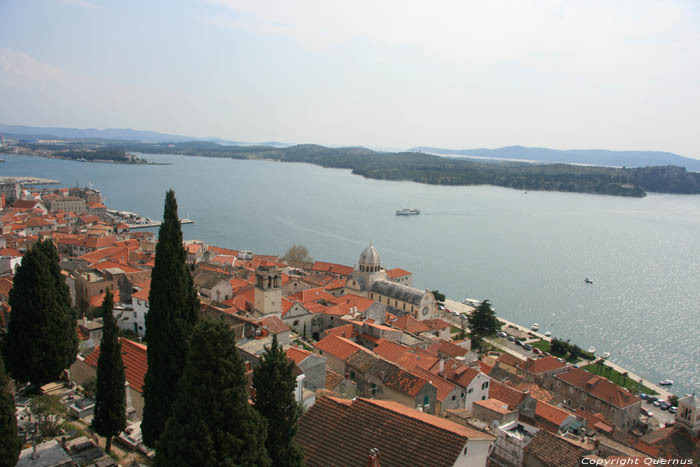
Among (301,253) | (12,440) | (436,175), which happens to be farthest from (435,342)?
(436,175)

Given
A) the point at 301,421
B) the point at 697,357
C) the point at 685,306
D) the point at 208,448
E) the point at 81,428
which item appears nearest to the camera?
the point at 208,448

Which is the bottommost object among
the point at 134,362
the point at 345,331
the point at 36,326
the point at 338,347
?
the point at 345,331

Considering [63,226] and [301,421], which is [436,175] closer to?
[63,226]

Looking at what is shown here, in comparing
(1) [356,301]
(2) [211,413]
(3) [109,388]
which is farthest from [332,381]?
(1) [356,301]

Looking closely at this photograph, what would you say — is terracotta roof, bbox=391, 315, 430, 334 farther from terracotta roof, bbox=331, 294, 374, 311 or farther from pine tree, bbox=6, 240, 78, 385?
pine tree, bbox=6, 240, 78, 385

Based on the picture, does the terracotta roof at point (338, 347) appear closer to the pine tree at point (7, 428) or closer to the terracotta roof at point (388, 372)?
the terracotta roof at point (388, 372)

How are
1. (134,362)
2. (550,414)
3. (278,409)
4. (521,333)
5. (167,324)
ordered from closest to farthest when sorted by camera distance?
(278,409), (167,324), (134,362), (550,414), (521,333)

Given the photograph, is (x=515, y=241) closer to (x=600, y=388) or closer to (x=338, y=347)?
(x=600, y=388)
